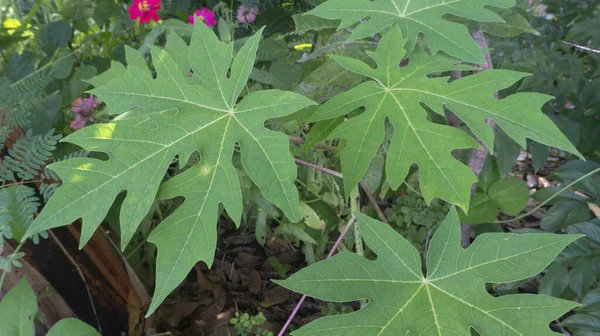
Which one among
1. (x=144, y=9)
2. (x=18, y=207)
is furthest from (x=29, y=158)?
(x=144, y=9)

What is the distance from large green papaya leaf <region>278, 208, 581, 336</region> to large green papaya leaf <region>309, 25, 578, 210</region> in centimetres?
8

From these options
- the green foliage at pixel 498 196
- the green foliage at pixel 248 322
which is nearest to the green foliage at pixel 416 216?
the green foliage at pixel 498 196

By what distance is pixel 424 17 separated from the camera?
104 centimetres

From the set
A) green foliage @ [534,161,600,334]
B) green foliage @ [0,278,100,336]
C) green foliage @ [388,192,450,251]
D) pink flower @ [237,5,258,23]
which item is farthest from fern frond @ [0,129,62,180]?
green foliage @ [534,161,600,334]

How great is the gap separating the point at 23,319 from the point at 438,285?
964mm

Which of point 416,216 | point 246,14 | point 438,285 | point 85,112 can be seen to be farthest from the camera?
point 246,14

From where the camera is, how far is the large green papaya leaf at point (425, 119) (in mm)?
838

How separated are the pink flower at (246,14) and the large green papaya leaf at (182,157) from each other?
90 cm

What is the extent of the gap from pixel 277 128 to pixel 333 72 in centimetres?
23

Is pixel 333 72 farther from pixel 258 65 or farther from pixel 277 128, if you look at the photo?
pixel 258 65

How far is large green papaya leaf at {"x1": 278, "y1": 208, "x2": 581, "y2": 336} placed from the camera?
776mm

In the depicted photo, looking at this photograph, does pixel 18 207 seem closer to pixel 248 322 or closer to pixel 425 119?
pixel 248 322

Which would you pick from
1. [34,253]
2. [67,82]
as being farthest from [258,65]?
[34,253]

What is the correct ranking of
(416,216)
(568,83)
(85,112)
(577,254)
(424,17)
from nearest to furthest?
(424,17) < (577,254) < (85,112) < (416,216) < (568,83)
